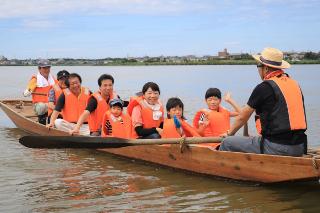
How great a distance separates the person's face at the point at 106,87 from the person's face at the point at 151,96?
1101mm

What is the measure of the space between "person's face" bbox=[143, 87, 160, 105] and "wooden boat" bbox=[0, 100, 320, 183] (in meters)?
0.74

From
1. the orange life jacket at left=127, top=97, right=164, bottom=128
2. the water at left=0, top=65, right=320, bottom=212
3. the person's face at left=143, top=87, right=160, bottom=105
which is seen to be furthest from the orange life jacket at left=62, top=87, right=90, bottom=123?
the person's face at left=143, top=87, right=160, bottom=105

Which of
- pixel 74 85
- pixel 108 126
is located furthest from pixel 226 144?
pixel 74 85

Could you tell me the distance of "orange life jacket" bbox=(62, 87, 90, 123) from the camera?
9.52 metres

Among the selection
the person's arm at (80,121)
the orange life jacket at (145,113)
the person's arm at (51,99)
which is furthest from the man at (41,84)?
the orange life jacket at (145,113)

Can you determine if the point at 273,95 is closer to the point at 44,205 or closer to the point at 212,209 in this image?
the point at 212,209

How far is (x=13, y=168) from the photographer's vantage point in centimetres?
794

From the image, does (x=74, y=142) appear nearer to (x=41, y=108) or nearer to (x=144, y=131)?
(x=144, y=131)

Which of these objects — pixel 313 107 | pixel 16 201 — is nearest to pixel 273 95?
pixel 16 201

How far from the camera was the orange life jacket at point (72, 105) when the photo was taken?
9523 millimetres

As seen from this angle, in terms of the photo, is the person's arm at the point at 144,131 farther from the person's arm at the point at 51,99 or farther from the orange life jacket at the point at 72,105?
the person's arm at the point at 51,99

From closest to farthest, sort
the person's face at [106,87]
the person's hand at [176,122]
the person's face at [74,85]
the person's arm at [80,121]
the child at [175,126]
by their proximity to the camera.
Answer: the person's hand at [176,122] → the child at [175,126] → the person's arm at [80,121] → the person's face at [106,87] → the person's face at [74,85]

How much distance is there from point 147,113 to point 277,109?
2667 mm

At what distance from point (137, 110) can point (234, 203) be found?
2509 mm
